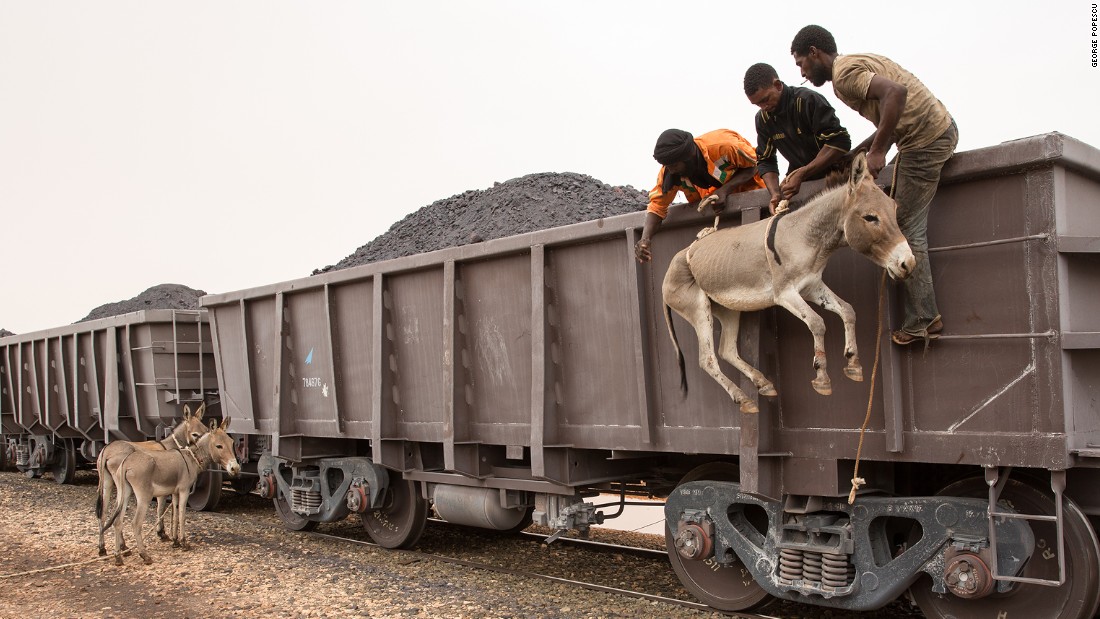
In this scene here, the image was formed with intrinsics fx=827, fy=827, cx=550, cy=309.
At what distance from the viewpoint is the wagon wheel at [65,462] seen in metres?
15.4

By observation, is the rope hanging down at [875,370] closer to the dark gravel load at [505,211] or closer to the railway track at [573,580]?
the railway track at [573,580]

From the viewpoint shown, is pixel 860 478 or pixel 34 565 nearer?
pixel 860 478

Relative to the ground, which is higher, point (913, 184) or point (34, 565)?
point (913, 184)

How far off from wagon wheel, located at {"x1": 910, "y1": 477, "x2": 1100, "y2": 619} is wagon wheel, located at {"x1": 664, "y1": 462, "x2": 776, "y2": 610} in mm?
1250

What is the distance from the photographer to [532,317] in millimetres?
6379

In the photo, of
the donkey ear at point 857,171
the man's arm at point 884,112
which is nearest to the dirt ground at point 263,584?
the donkey ear at point 857,171

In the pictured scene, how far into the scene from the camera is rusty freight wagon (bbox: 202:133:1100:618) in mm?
4176

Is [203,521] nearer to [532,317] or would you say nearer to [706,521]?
[532,317]

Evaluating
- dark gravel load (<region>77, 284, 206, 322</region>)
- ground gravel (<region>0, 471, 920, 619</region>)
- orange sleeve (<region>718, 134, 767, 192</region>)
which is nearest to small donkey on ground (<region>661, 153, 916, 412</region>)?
orange sleeve (<region>718, 134, 767, 192</region>)

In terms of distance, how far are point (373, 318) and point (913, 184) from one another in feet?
17.0

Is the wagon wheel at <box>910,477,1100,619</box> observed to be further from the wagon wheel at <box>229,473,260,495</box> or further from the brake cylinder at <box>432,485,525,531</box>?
the wagon wheel at <box>229,473,260,495</box>

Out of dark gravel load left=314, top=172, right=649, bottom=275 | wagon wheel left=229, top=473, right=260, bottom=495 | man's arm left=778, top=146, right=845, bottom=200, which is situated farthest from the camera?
wagon wheel left=229, top=473, right=260, bottom=495

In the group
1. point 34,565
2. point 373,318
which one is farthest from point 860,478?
point 34,565

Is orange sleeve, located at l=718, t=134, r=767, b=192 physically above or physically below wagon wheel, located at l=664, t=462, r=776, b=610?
above
